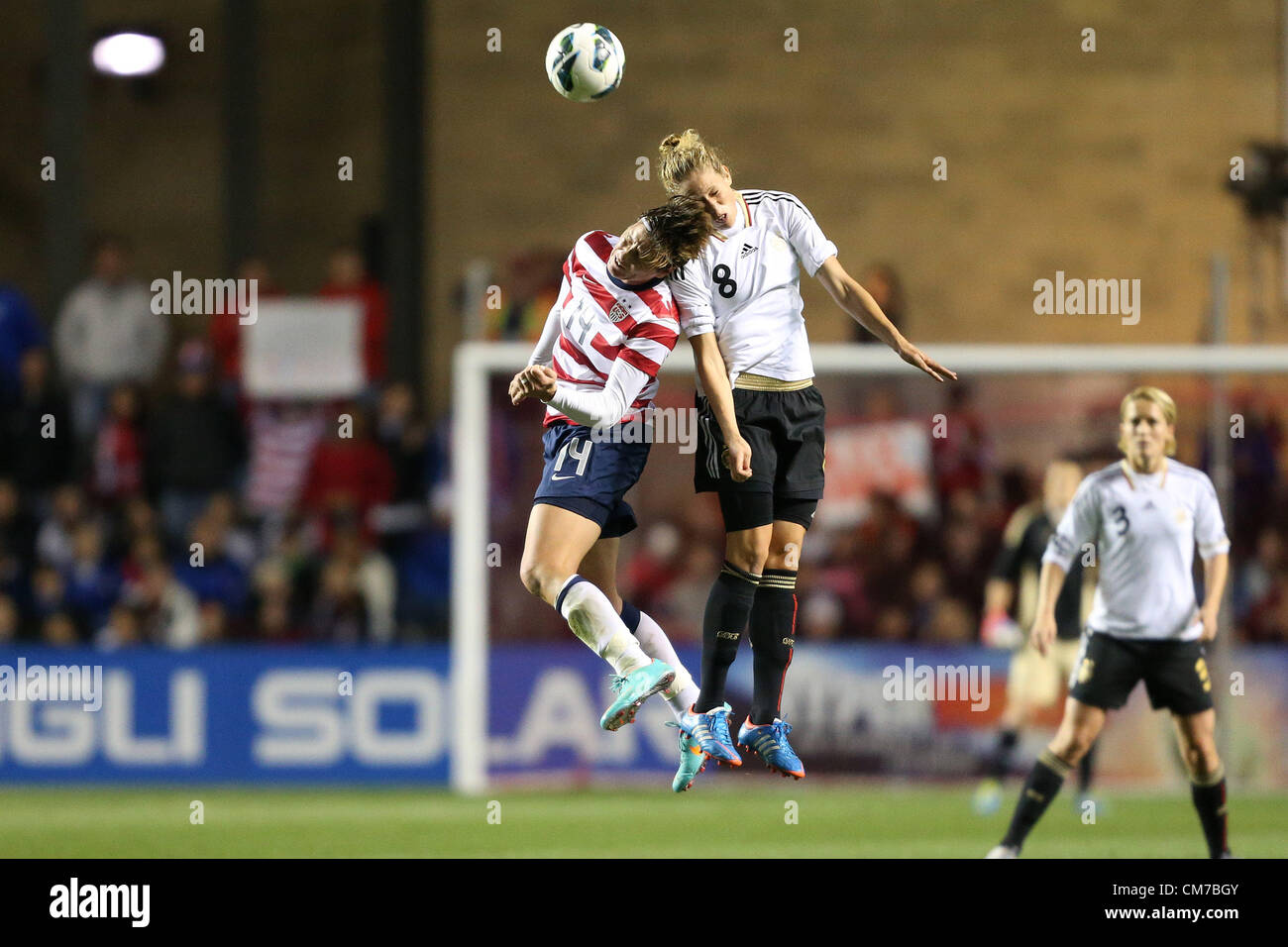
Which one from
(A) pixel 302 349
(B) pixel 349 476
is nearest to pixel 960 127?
(A) pixel 302 349

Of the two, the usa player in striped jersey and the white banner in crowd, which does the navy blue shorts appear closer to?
the usa player in striped jersey

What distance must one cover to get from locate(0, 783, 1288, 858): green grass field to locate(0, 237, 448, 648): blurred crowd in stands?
125 centimetres

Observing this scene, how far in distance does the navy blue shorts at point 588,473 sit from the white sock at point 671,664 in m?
0.54

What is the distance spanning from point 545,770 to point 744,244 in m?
6.66

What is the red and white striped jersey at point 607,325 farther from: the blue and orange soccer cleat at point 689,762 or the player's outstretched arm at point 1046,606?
the player's outstretched arm at point 1046,606

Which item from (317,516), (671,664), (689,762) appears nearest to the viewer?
(689,762)

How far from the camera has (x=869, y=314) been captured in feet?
20.2

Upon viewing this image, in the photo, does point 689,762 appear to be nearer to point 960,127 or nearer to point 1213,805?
point 1213,805

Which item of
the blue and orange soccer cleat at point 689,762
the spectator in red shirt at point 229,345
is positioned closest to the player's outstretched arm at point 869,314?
the blue and orange soccer cleat at point 689,762

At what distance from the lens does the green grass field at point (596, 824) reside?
9.34 m

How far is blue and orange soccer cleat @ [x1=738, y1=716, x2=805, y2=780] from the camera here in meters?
6.28

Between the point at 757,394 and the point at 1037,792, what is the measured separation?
2929 millimetres
